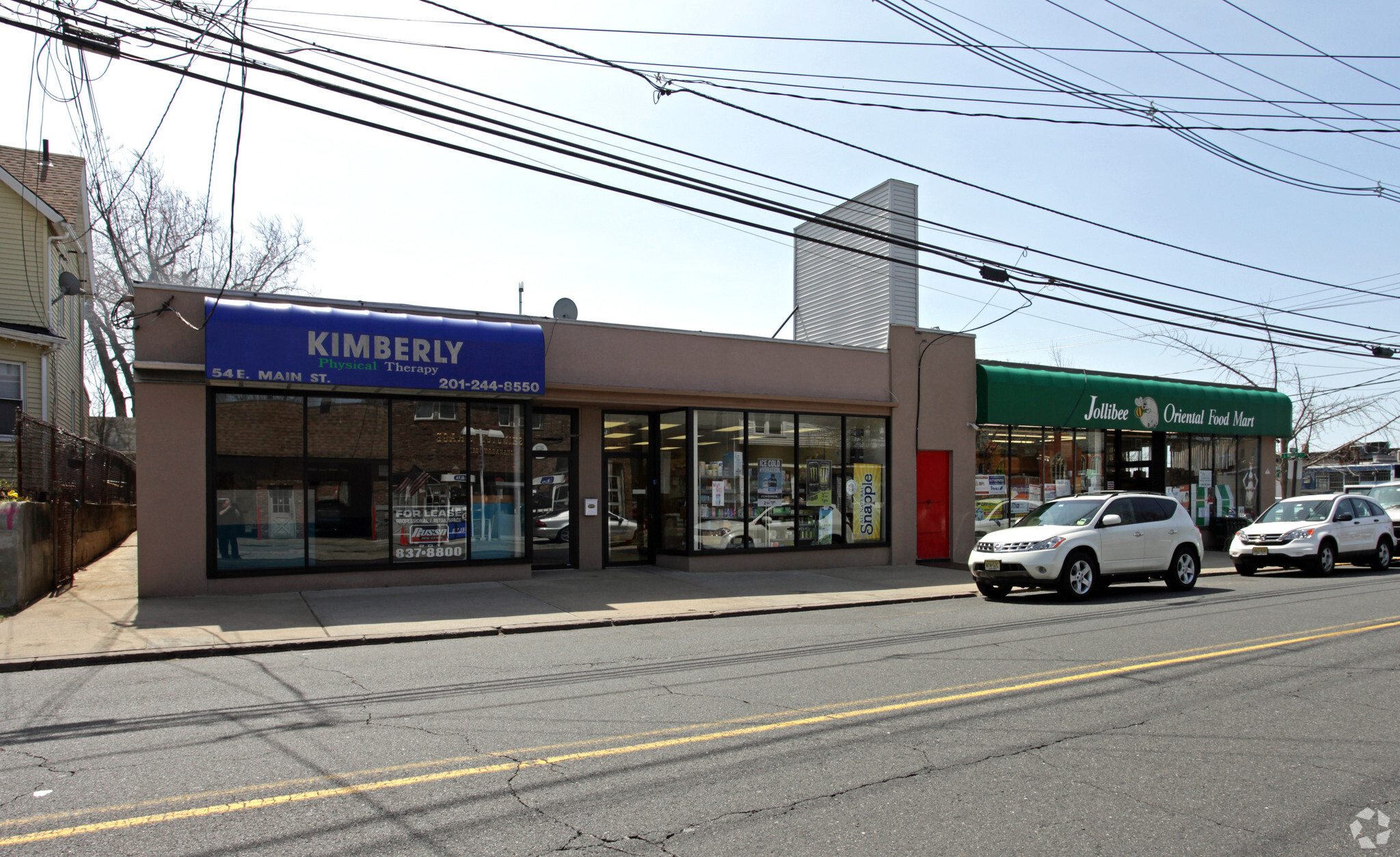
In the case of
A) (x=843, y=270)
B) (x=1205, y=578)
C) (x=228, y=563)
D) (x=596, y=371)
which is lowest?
(x=1205, y=578)

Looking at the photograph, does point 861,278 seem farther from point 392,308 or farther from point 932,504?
point 392,308

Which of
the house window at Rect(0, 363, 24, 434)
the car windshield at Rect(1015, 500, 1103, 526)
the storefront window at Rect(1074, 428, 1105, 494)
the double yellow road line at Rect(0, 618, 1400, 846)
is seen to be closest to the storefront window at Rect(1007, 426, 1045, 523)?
the storefront window at Rect(1074, 428, 1105, 494)

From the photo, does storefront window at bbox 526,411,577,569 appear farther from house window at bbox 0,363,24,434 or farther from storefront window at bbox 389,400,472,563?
house window at bbox 0,363,24,434

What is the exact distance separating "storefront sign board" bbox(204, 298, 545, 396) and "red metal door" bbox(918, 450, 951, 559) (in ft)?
29.5

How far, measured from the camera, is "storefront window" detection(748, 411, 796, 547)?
16828 mm

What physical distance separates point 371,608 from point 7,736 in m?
5.78

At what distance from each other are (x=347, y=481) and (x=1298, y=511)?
62.0 ft

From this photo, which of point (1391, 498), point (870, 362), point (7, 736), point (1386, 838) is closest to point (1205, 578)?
point (870, 362)

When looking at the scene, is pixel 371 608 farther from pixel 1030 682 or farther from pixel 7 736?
pixel 1030 682

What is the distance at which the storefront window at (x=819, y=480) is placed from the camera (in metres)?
17.3

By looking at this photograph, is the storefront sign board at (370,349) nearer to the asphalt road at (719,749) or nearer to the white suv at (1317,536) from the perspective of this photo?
the asphalt road at (719,749)

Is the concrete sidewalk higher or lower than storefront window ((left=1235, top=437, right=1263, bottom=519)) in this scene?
lower

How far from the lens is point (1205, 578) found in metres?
17.5

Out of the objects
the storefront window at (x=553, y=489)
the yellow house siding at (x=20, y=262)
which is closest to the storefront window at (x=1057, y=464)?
the storefront window at (x=553, y=489)
